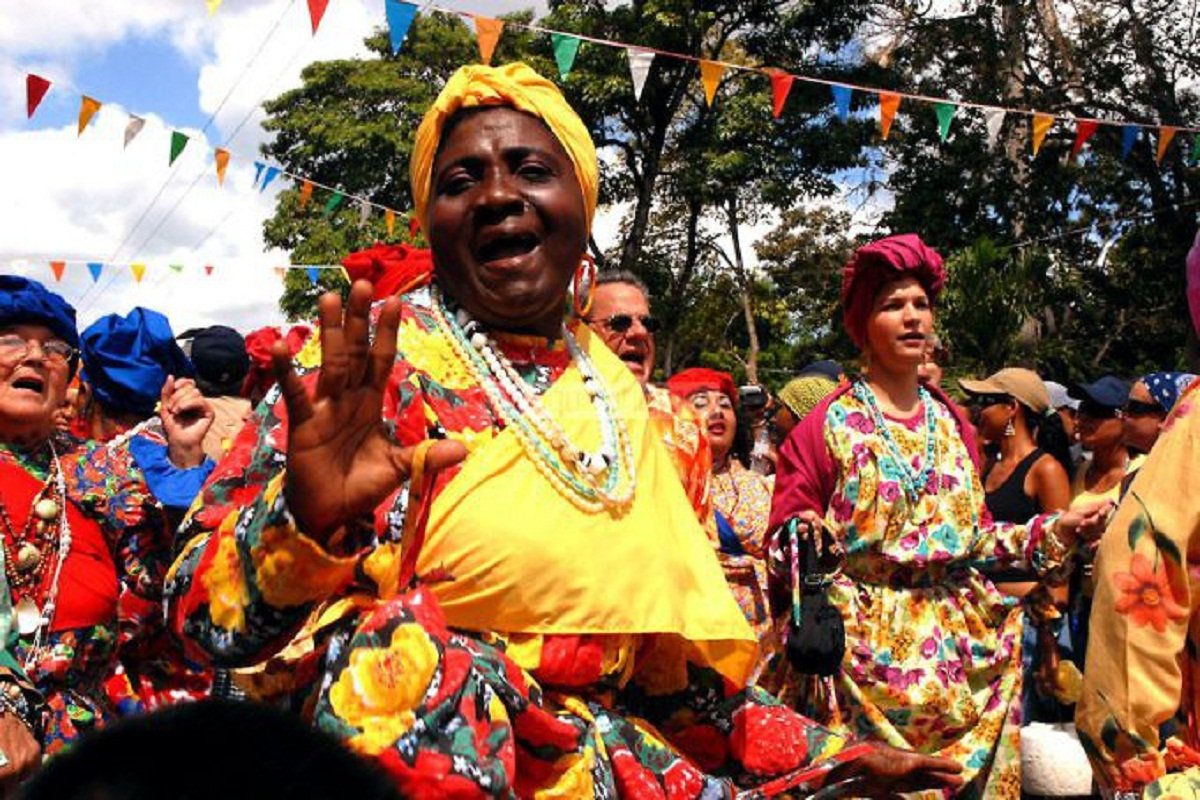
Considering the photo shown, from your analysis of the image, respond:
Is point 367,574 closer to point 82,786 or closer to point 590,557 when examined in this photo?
point 590,557

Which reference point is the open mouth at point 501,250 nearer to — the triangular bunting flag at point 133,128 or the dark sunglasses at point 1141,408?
the dark sunglasses at point 1141,408

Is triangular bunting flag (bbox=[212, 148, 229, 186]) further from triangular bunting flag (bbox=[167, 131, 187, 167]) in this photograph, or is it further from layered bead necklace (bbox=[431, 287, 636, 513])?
layered bead necklace (bbox=[431, 287, 636, 513])

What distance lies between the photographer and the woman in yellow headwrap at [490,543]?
152 cm

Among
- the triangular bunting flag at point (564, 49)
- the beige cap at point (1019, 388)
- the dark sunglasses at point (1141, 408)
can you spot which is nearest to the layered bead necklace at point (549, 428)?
the dark sunglasses at point (1141, 408)

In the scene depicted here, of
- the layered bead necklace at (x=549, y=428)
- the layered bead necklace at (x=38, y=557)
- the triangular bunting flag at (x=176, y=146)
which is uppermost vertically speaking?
the triangular bunting flag at (x=176, y=146)

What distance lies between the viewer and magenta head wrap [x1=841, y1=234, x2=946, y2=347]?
13.8 ft

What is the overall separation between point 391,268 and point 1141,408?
155 inches

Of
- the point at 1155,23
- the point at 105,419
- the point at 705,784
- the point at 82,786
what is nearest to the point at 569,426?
the point at 705,784

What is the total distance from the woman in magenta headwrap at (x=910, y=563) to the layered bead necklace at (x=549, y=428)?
1.92 meters

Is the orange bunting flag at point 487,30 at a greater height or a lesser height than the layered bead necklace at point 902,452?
greater

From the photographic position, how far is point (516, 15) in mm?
24000

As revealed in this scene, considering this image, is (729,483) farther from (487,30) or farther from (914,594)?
(487,30)

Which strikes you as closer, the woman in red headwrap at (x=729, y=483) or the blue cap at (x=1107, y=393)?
the woman in red headwrap at (x=729, y=483)

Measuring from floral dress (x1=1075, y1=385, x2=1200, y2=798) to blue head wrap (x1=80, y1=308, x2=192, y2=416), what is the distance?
3080 mm
